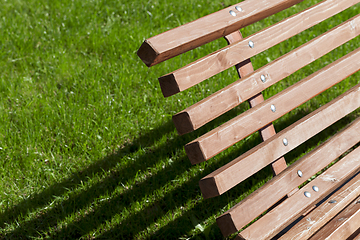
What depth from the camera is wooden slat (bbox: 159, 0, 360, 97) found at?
1648 millimetres

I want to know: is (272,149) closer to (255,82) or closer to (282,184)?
(282,184)

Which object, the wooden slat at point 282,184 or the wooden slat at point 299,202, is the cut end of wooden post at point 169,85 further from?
the wooden slat at point 299,202

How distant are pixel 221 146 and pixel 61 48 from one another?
258 cm

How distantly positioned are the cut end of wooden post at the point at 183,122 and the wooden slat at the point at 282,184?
41 centimetres

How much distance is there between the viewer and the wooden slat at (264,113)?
1.63 meters

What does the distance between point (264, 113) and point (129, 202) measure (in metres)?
1.31

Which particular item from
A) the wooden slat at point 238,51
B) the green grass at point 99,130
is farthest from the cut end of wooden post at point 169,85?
the green grass at point 99,130

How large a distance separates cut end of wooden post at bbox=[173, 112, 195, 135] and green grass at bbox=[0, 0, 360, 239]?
1.10m

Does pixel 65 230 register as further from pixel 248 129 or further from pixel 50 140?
pixel 248 129

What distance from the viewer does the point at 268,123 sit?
6.06 ft

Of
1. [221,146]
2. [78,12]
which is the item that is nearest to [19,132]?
[78,12]

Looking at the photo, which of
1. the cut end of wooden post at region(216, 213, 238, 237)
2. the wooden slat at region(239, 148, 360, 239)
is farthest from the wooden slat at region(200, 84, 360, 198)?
the wooden slat at region(239, 148, 360, 239)

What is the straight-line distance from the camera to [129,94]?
3254 mm

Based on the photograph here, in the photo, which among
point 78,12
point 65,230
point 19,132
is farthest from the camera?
point 78,12
